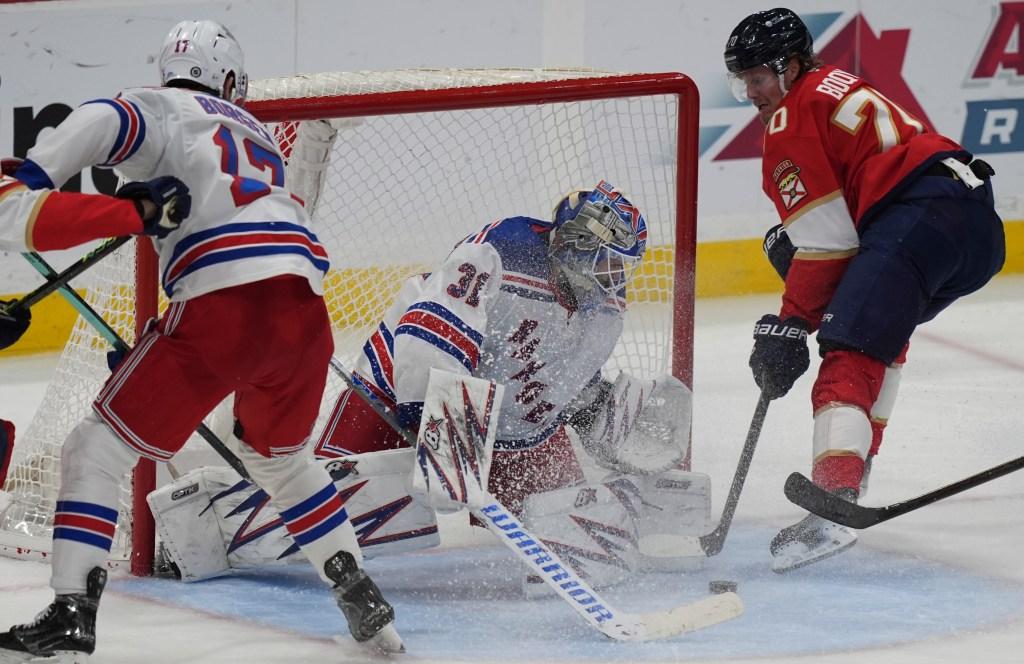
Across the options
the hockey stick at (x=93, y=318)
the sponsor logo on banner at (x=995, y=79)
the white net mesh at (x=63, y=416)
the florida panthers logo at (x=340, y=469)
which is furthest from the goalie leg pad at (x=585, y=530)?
the sponsor logo on banner at (x=995, y=79)

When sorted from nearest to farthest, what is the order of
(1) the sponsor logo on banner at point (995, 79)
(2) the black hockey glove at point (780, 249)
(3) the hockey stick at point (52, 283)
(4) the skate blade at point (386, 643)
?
(3) the hockey stick at point (52, 283)
(4) the skate blade at point (386, 643)
(2) the black hockey glove at point (780, 249)
(1) the sponsor logo on banner at point (995, 79)

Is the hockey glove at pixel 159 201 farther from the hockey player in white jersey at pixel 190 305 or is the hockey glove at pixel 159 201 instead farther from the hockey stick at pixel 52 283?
→ the hockey stick at pixel 52 283

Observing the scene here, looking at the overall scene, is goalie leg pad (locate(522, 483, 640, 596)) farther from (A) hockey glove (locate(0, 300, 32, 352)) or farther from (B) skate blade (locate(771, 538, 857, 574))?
(A) hockey glove (locate(0, 300, 32, 352))

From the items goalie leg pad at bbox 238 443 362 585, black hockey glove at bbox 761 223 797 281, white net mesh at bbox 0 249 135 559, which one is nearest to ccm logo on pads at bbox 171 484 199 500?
white net mesh at bbox 0 249 135 559

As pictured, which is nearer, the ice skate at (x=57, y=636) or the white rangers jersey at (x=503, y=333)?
the ice skate at (x=57, y=636)

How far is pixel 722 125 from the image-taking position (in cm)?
559

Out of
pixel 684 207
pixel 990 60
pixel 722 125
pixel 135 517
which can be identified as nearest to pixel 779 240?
pixel 684 207

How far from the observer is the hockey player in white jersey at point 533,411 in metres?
3.11

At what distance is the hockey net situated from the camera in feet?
11.0

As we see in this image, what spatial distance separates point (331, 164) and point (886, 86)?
2748mm

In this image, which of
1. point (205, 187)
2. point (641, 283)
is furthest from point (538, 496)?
point (205, 187)

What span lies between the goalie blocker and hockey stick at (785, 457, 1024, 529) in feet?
0.79

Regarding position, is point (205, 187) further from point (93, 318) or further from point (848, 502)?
point (848, 502)

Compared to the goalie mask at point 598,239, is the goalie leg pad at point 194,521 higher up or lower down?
lower down
